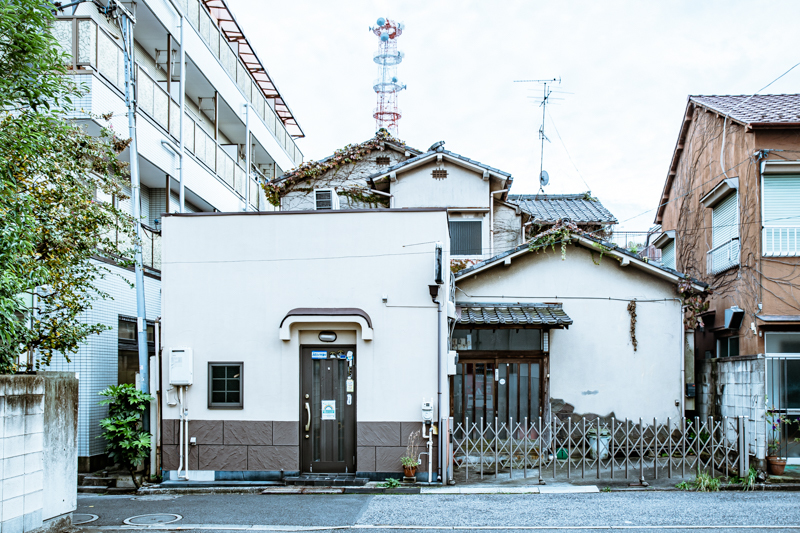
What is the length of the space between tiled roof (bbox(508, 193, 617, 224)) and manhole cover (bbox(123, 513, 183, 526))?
511 inches

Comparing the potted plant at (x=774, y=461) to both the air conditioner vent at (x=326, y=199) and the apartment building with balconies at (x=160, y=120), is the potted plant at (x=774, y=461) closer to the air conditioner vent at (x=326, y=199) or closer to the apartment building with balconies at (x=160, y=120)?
the air conditioner vent at (x=326, y=199)

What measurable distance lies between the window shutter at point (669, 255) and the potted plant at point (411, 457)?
40.5 ft

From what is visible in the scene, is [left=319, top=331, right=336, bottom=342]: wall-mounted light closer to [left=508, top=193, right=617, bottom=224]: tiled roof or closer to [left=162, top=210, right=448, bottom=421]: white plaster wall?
[left=162, top=210, right=448, bottom=421]: white plaster wall

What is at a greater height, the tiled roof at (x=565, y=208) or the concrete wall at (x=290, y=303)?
the tiled roof at (x=565, y=208)

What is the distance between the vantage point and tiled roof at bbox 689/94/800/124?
14.3 m

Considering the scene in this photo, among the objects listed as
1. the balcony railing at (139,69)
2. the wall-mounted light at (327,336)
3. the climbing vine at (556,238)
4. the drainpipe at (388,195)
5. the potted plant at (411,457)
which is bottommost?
the potted plant at (411,457)

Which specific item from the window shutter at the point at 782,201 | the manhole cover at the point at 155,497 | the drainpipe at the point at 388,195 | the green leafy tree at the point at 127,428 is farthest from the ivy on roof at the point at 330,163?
the manhole cover at the point at 155,497

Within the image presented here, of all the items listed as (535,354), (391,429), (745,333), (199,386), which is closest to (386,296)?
(391,429)

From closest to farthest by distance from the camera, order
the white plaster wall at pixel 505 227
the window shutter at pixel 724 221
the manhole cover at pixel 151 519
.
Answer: the manhole cover at pixel 151 519, the window shutter at pixel 724 221, the white plaster wall at pixel 505 227

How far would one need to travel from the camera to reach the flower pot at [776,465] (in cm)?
1230

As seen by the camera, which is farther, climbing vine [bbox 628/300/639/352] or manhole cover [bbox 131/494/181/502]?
climbing vine [bbox 628/300/639/352]

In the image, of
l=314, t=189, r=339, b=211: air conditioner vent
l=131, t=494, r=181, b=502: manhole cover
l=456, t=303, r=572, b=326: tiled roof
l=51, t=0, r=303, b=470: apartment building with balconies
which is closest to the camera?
l=131, t=494, r=181, b=502: manhole cover

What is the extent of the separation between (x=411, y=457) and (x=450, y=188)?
28.6 feet

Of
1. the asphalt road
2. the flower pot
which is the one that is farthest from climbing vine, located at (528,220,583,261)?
the asphalt road
